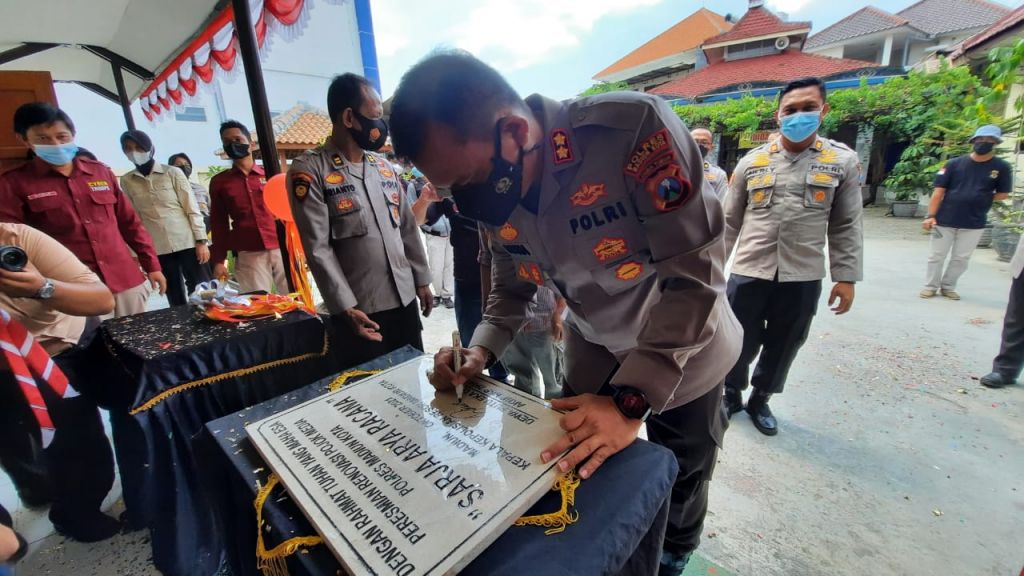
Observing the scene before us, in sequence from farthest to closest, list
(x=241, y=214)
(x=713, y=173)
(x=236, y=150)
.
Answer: (x=241, y=214), (x=236, y=150), (x=713, y=173)

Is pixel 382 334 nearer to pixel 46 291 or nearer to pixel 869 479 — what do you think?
pixel 46 291

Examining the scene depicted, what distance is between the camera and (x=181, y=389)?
1.46 metres

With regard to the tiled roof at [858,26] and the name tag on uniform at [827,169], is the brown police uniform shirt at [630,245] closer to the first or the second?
the name tag on uniform at [827,169]

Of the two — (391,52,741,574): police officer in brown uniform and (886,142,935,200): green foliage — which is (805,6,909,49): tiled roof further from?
(391,52,741,574): police officer in brown uniform

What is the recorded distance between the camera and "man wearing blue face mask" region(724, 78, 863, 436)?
7.16ft


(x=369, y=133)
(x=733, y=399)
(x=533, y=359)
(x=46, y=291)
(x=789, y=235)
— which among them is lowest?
(x=733, y=399)

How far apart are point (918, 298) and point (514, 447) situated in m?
5.70

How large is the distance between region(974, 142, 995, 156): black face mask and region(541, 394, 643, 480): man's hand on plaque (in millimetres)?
5933

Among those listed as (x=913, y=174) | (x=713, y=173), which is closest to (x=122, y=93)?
(x=713, y=173)

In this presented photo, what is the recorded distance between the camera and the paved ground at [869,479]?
162 cm

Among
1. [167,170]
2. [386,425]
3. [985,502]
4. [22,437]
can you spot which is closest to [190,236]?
[167,170]

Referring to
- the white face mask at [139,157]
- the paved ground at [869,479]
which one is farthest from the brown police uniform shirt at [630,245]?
the white face mask at [139,157]

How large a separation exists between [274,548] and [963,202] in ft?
20.5

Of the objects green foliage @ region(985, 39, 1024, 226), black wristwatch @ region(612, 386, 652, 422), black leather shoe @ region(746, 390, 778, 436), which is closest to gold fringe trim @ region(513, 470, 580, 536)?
black wristwatch @ region(612, 386, 652, 422)
